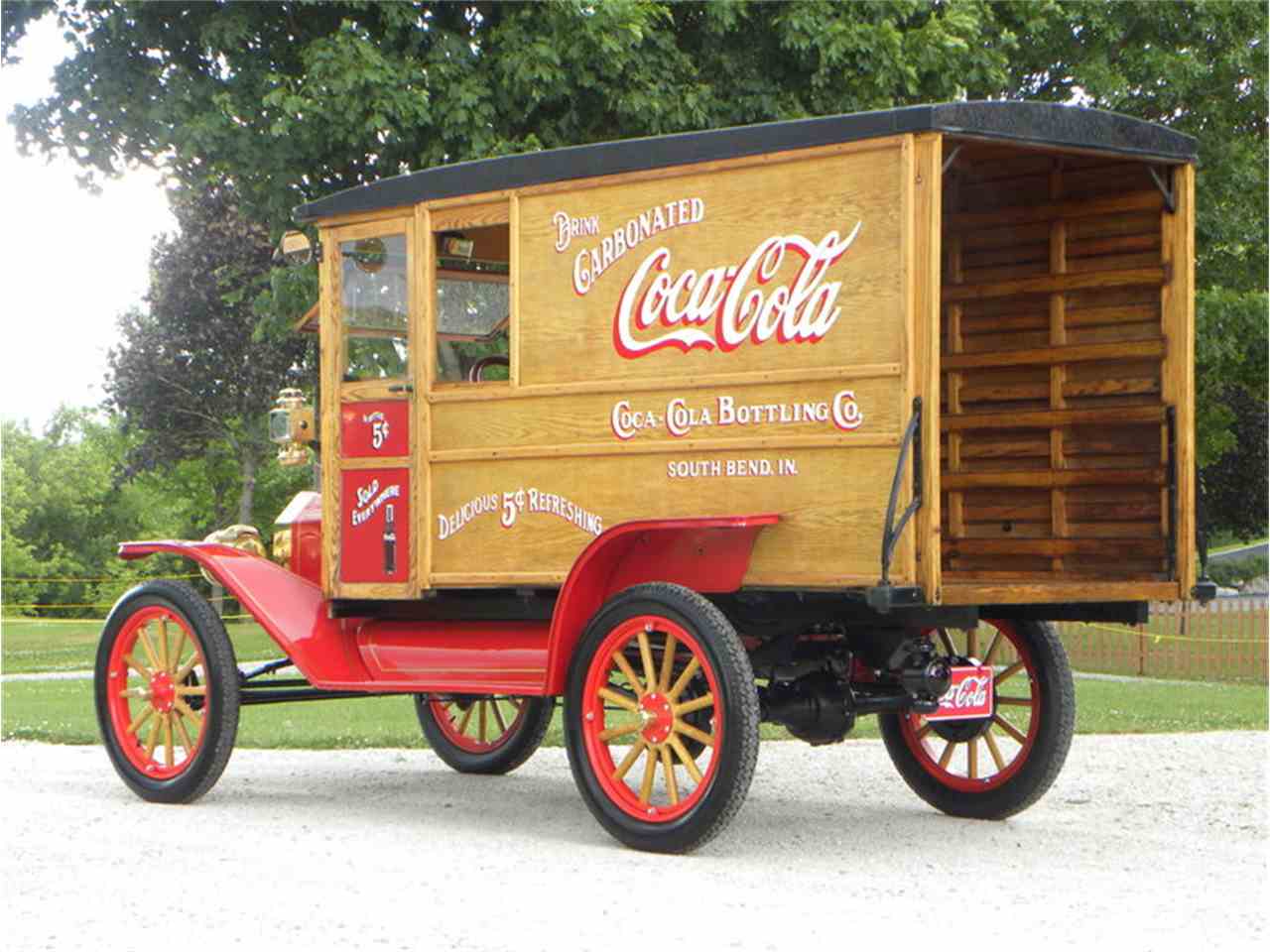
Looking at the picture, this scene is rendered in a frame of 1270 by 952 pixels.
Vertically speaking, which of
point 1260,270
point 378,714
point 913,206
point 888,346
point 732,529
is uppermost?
point 1260,270

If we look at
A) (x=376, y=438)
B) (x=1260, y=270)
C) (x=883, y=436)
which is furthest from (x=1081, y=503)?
(x=1260, y=270)

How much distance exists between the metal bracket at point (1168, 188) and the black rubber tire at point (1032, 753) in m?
1.88

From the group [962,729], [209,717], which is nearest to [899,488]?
A: [962,729]

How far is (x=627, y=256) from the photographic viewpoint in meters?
7.96

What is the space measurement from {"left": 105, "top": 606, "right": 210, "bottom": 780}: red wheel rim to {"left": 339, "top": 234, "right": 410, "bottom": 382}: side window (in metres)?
1.50

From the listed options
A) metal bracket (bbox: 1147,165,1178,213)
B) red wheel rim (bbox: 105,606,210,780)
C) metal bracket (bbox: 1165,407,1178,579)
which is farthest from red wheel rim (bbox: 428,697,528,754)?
metal bracket (bbox: 1147,165,1178,213)

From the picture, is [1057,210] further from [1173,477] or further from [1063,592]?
[1063,592]

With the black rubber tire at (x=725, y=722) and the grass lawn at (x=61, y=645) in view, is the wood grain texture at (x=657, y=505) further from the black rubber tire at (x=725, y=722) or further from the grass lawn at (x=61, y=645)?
the grass lawn at (x=61, y=645)

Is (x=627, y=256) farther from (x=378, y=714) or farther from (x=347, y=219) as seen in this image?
(x=378, y=714)

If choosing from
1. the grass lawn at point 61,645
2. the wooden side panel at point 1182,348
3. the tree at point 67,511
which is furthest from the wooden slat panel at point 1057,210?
the tree at point 67,511

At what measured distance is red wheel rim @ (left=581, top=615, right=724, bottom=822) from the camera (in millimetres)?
7246

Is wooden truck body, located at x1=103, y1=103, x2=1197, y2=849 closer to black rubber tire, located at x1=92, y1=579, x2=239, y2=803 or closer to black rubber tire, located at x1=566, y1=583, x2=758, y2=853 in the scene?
black rubber tire, located at x1=566, y1=583, x2=758, y2=853

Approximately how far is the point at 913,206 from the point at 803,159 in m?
0.57

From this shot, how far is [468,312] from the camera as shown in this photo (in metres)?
8.86
